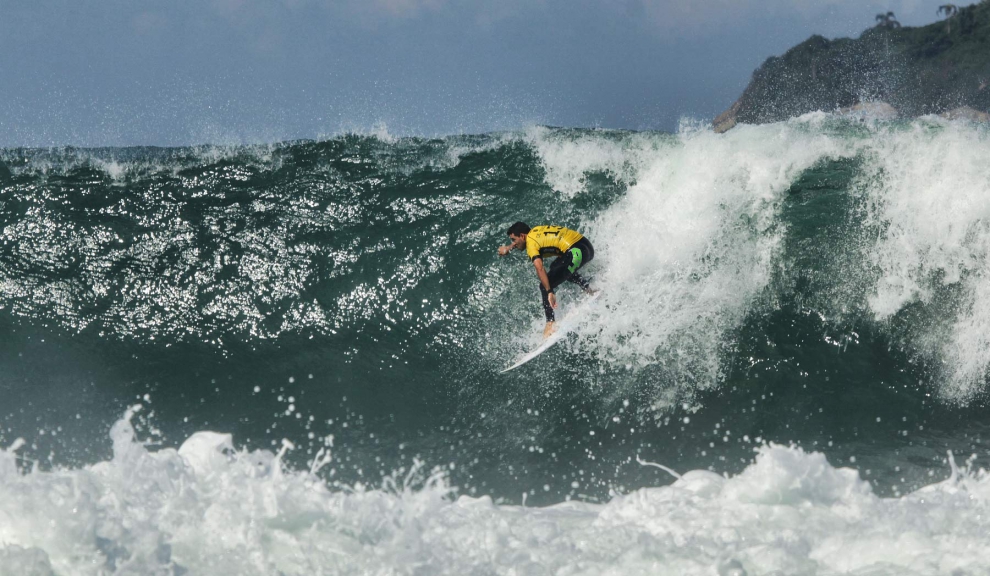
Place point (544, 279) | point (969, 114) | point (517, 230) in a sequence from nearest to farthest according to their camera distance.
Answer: point (544, 279) < point (517, 230) < point (969, 114)

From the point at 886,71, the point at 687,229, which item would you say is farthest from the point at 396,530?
the point at 886,71

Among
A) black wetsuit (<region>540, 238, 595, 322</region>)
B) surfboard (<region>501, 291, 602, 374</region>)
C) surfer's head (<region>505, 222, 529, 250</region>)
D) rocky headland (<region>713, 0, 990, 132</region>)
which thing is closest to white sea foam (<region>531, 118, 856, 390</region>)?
surfboard (<region>501, 291, 602, 374</region>)

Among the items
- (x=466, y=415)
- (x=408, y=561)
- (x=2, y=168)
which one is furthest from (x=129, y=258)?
(x=408, y=561)

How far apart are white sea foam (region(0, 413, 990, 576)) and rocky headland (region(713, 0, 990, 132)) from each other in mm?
39147

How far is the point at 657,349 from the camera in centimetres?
699

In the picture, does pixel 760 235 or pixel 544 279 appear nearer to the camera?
pixel 544 279

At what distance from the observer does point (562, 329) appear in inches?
279

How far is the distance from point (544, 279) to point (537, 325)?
2.08 feet

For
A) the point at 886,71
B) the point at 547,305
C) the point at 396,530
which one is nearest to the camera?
the point at 396,530

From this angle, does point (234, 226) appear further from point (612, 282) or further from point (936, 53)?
point (936, 53)

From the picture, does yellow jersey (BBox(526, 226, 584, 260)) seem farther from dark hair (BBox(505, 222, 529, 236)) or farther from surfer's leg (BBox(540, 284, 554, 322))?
surfer's leg (BBox(540, 284, 554, 322))

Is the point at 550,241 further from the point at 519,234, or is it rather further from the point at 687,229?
the point at 687,229

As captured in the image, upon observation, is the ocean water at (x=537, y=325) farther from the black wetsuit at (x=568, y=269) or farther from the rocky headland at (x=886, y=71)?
the rocky headland at (x=886, y=71)

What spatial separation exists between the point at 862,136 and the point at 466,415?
208 inches
